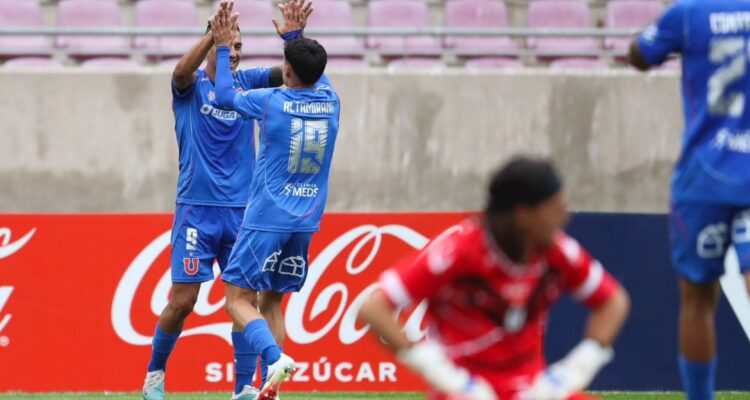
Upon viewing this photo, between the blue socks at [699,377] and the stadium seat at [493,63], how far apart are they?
8304 millimetres

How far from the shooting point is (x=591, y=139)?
12820 millimetres

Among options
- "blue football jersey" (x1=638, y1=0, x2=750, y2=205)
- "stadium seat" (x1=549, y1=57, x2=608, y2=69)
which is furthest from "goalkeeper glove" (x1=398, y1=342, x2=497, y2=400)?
"stadium seat" (x1=549, y1=57, x2=608, y2=69)

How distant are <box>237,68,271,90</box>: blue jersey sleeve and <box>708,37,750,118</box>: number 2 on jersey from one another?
134 inches

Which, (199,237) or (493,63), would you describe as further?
(493,63)

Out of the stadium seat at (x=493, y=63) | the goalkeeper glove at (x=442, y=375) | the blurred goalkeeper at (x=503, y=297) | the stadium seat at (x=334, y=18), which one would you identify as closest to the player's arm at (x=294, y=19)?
the blurred goalkeeper at (x=503, y=297)

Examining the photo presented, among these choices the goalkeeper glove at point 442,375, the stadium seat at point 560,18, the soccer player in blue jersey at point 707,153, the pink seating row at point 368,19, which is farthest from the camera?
the stadium seat at point 560,18

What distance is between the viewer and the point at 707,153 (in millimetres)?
5617

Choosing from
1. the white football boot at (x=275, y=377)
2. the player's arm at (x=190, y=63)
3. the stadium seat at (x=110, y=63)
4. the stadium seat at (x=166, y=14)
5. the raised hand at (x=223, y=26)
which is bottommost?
the white football boot at (x=275, y=377)

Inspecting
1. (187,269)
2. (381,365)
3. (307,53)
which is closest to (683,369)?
(307,53)

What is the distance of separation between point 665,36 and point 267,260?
285cm

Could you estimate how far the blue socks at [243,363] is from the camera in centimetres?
805

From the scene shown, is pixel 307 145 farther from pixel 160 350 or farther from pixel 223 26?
pixel 160 350

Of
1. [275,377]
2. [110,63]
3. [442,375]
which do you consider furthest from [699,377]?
[110,63]

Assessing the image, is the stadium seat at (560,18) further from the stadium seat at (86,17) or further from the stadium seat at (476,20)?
the stadium seat at (86,17)
